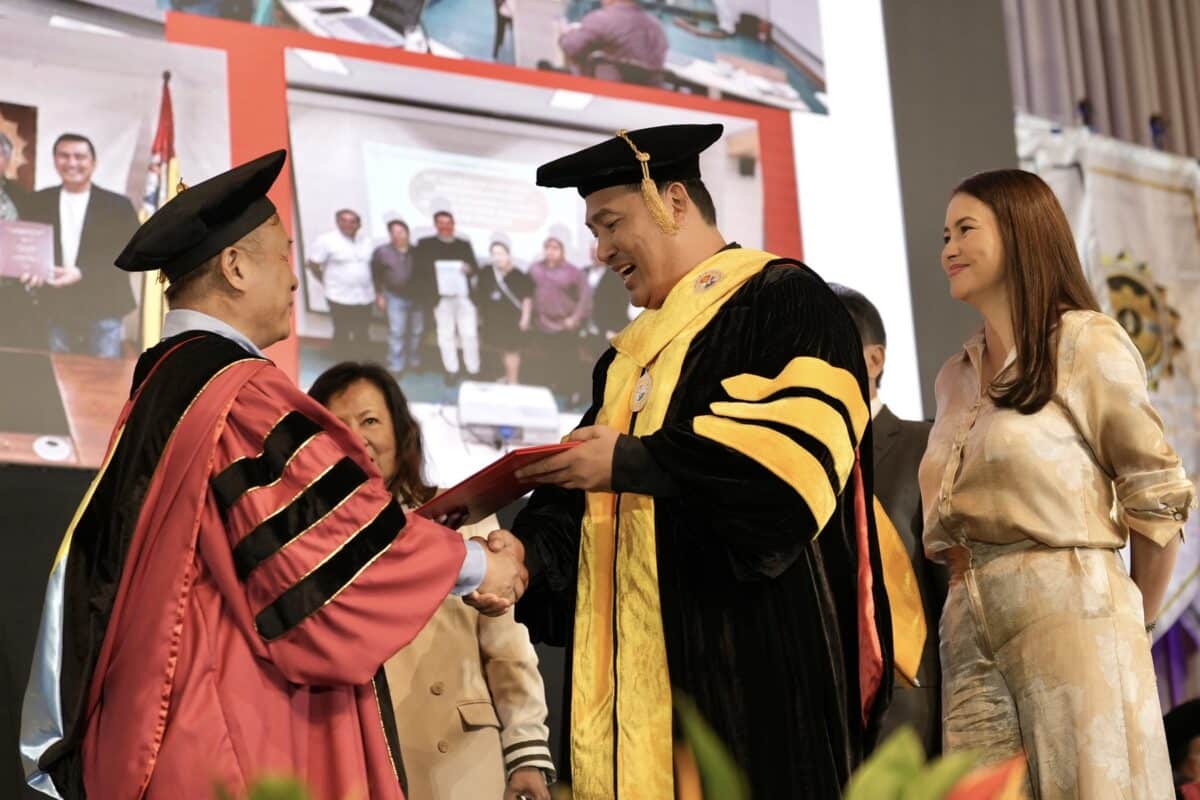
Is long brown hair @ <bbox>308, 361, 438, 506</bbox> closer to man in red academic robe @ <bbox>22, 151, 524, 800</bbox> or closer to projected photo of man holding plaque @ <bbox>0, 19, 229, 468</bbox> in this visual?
projected photo of man holding plaque @ <bbox>0, 19, 229, 468</bbox>

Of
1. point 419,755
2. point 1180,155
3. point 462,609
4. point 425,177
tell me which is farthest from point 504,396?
point 1180,155

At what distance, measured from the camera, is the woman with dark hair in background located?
455cm

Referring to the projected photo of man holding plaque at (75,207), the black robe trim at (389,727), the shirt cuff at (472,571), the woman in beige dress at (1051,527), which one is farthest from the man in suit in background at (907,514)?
the projected photo of man holding plaque at (75,207)

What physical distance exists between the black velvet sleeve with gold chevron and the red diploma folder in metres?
0.21

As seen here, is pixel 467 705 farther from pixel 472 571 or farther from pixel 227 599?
pixel 227 599

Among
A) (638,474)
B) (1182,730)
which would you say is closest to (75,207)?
(638,474)

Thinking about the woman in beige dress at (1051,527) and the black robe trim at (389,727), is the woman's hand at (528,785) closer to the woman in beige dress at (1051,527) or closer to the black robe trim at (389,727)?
the black robe trim at (389,727)

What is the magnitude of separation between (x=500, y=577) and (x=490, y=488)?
180mm

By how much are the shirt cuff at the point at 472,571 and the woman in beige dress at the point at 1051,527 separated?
0.98 metres

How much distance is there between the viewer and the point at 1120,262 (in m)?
6.52

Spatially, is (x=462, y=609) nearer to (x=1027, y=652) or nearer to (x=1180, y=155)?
(x=1027, y=652)

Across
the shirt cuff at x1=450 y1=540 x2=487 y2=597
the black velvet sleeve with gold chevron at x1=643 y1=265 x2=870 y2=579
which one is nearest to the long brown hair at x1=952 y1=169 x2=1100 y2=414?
the black velvet sleeve with gold chevron at x1=643 y1=265 x2=870 y2=579

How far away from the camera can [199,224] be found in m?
2.88

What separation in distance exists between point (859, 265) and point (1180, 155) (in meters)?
2.38
